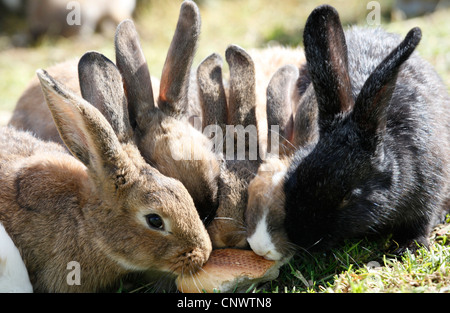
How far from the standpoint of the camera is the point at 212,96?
481 centimetres

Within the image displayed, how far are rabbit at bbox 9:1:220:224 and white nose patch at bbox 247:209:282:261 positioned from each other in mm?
408

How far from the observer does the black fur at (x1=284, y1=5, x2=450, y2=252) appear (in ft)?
12.0

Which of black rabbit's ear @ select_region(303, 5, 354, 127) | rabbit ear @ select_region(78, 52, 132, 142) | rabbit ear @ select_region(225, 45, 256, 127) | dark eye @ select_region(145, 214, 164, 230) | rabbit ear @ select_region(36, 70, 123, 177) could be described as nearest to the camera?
rabbit ear @ select_region(36, 70, 123, 177)

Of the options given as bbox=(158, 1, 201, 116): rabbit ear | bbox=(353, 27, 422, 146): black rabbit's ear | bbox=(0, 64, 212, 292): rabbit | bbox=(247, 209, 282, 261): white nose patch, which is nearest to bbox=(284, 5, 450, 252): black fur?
bbox=(353, 27, 422, 146): black rabbit's ear

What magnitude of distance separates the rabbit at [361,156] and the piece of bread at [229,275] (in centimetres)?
18

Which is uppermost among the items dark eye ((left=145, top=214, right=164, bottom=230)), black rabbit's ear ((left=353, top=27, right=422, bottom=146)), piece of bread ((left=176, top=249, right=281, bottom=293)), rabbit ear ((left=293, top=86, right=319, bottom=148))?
black rabbit's ear ((left=353, top=27, right=422, bottom=146))

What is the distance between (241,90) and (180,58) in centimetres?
58

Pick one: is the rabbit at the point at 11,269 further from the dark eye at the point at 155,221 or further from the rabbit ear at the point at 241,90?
the rabbit ear at the point at 241,90

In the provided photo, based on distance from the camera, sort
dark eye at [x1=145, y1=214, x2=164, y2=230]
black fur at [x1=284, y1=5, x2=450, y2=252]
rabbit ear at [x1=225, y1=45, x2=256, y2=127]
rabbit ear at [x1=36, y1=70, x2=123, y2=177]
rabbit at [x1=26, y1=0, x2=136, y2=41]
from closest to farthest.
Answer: rabbit ear at [x1=36, y1=70, x2=123, y2=177] < black fur at [x1=284, y1=5, x2=450, y2=252] < dark eye at [x1=145, y1=214, x2=164, y2=230] < rabbit ear at [x1=225, y1=45, x2=256, y2=127] < rabbit at [x1=26, y1=0, x2=136, y2=41]

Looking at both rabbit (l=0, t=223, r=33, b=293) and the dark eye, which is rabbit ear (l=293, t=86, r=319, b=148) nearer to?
the dark eye

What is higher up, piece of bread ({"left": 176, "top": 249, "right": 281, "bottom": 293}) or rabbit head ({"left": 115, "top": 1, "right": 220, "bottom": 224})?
rabbit head ({"left": 115, "top": 1, "right": 220, "bottom": 224})

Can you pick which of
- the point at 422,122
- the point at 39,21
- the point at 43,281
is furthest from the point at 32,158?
the point at 39,21

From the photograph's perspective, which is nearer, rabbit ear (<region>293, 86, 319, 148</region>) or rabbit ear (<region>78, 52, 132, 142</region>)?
rabbit ear (<region>78, 52, 132, 142</region>)

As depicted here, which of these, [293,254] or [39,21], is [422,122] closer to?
[293,254]
